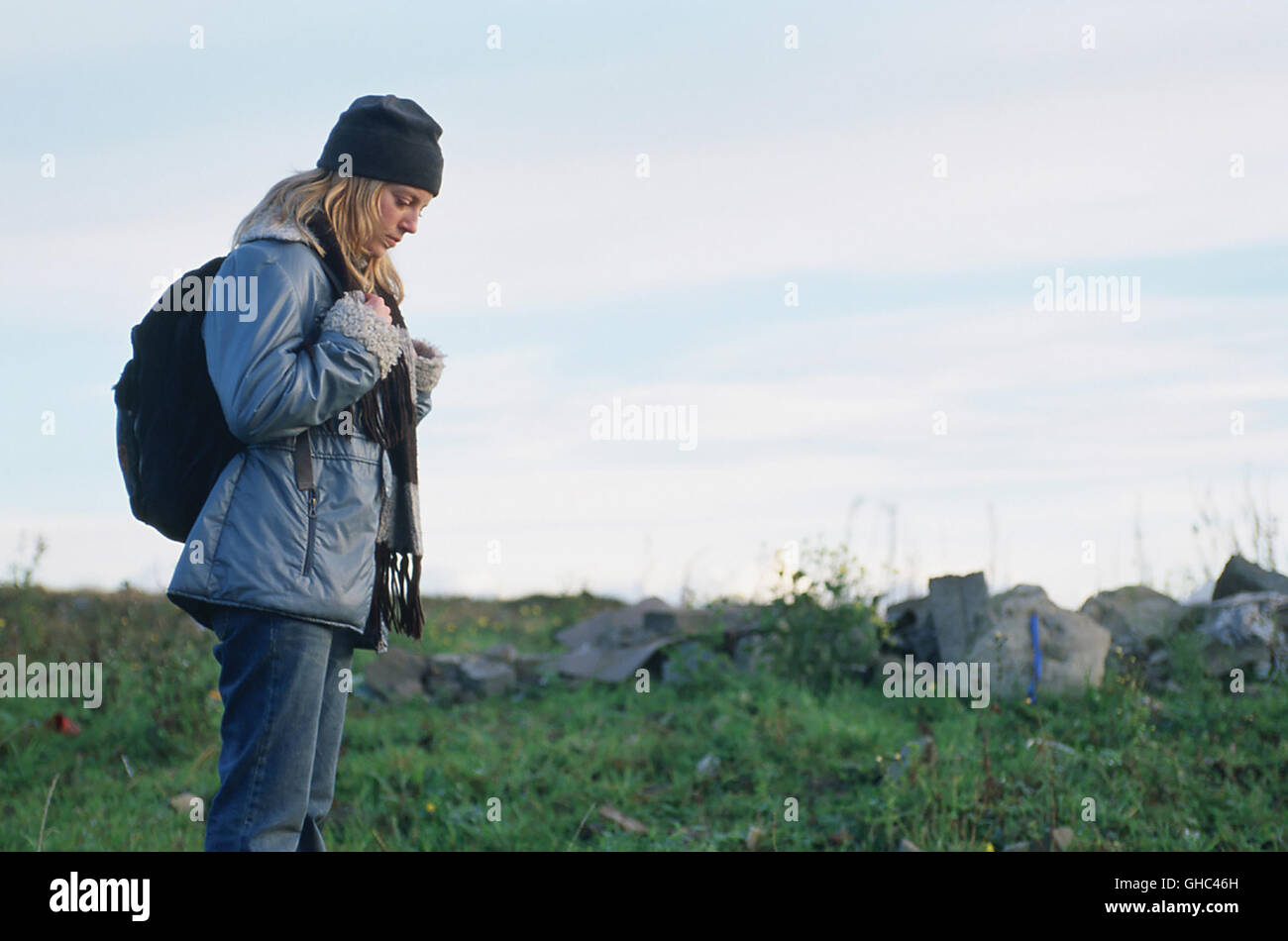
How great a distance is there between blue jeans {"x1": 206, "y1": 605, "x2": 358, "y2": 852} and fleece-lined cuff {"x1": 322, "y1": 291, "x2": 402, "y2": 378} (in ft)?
2.33

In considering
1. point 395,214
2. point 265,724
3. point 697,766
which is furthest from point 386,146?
point 697,766

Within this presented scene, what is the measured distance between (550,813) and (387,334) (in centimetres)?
313

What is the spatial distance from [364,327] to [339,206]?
0.41 m

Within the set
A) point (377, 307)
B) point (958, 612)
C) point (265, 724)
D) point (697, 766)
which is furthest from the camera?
point (958, 612)

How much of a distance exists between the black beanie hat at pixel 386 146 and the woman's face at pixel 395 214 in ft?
0.08

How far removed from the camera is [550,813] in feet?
17.7

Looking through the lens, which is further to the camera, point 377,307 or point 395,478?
point 395,478

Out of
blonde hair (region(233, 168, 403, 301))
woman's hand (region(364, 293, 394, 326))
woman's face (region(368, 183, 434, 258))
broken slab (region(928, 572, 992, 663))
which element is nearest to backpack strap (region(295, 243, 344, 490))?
woman's hand (region(364, 293, 394, 326))

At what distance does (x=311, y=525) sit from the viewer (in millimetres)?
2883

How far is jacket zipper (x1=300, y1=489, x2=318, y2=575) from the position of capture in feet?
9.34

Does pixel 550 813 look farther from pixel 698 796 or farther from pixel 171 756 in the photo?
pixel 171 756

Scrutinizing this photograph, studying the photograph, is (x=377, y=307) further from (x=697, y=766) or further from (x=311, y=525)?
(x=697, y=766)
